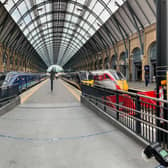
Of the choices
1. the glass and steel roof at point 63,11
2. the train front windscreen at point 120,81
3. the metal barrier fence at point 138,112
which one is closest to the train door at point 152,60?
the glass and steel roof at point 63,11

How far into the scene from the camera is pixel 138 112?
380cm

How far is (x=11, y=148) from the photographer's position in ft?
11.0

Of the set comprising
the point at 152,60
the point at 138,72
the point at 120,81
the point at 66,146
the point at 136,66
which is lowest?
the point at 66,146

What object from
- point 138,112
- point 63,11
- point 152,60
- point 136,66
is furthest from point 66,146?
point 63,11

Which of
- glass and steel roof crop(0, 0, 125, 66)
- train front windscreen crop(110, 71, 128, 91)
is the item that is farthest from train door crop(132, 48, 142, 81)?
train front windscreen crop(110, 71, 128, 91)

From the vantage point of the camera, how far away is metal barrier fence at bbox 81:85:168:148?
3.11 metres

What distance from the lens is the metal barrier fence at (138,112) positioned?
123 inches

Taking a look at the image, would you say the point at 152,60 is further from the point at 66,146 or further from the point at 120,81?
the point at 66,146

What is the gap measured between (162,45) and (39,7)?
30.5 metres

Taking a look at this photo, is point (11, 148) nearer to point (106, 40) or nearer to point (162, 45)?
point (162, 45)

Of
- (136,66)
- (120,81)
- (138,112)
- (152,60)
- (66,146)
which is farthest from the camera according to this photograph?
(136,66)

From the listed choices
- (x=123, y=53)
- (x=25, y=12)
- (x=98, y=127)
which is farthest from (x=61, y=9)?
(x=98, y=127)

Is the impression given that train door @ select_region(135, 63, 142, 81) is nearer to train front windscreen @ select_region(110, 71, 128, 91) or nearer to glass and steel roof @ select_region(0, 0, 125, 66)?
glass and steel roof @ select_region(0, 0, 125, 66)

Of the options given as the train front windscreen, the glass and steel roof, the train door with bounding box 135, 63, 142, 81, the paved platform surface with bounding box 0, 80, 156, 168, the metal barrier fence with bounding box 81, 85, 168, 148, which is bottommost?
the paved platform surface with bounding box 0, 80, 156, 168
